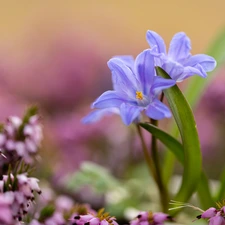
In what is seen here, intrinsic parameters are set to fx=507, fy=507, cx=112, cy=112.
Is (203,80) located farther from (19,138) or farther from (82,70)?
(82,70)

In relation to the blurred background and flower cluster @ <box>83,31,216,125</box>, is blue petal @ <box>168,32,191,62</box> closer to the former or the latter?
flower cluster @ <box>83,31,216,125</box>

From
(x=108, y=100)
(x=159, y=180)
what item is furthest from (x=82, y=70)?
(x=108, y=100)

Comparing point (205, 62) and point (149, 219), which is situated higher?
point (205, 62)

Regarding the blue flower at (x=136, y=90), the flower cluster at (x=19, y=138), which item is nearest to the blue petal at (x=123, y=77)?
the blue flower at (x=136, y=90)

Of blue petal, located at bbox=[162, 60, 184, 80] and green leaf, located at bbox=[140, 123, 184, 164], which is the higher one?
blue petal, located at bbox=[162, 60, 184, 80]

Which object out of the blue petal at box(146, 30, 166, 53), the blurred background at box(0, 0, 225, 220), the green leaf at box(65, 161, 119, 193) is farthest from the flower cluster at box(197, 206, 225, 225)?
the blurred background at box(0, 0, 225, 220)

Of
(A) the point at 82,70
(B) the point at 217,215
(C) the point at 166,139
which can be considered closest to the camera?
(B) the point at 217,215

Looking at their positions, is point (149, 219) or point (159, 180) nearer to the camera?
point (149, 219)

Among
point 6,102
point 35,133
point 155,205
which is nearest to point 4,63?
point 6,102
